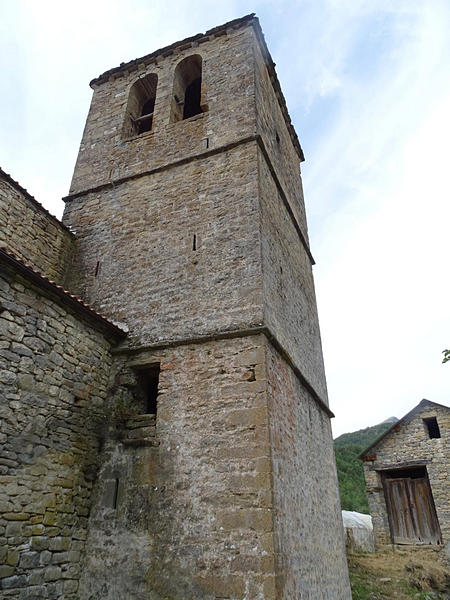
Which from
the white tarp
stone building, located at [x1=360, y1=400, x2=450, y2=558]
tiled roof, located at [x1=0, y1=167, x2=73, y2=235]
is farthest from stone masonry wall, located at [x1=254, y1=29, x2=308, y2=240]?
the white tarp

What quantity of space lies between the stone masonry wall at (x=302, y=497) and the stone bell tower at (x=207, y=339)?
0.04 m

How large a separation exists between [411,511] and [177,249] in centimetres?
1120

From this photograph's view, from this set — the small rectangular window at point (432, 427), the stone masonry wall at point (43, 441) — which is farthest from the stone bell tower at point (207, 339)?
the small rectangular window at point (432, 427)

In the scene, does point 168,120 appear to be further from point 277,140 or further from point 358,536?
point 358,536

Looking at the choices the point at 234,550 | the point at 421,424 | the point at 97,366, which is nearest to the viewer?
the point at 234,550

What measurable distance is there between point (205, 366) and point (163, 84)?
287 inches

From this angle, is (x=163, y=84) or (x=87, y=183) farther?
(x=163, y=84)

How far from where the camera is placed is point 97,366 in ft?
19.6

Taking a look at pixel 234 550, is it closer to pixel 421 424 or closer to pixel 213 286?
pixel 213 286

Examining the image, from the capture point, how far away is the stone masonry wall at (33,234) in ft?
22.2

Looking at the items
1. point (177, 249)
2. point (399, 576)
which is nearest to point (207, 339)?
Answer: point (177, 249)

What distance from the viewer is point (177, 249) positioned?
22.8 ft

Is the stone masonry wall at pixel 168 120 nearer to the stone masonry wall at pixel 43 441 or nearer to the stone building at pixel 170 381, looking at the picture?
the stone building at pixel 170 381

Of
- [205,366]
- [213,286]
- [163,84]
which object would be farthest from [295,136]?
[205,366]
